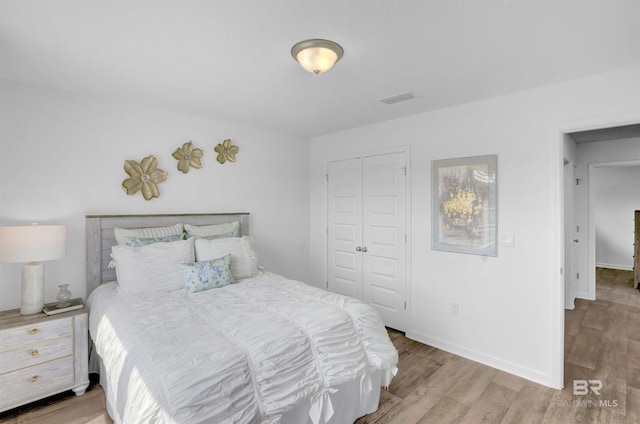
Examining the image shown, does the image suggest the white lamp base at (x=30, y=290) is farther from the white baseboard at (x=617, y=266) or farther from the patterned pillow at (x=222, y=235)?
the white baseboard at (x=617, y=266)

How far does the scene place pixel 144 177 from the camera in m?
3.16

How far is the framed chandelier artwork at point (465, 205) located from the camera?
2951 millimetres

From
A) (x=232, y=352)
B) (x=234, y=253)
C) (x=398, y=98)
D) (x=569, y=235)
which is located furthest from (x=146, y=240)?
(x=569, y=235)

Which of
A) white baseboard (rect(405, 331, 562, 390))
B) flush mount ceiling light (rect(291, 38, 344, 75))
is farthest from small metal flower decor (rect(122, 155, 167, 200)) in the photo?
white baseboard (rect(405, 331, 562, 390))

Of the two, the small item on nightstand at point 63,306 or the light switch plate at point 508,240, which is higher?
the light switch plate at point 508,240

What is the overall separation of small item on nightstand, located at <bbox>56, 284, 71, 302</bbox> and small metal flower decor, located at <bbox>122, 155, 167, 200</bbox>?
3.14 ft

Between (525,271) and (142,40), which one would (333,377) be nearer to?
(525,271)

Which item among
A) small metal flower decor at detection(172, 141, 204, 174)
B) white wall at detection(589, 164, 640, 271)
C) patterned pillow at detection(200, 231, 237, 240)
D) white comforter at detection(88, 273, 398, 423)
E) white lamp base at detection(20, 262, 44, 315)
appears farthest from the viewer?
white wall at detection(589, 164, 640, 271)

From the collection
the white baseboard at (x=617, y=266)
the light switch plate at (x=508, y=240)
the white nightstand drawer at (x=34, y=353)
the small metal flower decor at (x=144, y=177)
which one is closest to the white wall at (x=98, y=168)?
the small metal flower decor at (x=144, y=177)

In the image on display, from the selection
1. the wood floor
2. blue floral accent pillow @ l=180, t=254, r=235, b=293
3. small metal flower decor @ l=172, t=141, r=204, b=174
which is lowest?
the wood floor

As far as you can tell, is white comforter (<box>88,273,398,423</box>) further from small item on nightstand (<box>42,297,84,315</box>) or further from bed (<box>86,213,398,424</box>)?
small item on nightstand (<box>42,297,84,315</box>)

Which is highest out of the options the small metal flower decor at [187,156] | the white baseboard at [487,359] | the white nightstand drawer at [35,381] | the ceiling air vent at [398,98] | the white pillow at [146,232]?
the ceiling air vent at [398,98]

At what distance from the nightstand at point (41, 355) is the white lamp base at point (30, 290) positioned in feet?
0.18

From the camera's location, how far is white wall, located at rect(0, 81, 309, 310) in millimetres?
2531
